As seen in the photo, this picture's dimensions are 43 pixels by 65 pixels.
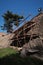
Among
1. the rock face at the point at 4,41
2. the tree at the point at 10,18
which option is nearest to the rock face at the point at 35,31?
the rock face at the point at 4,41

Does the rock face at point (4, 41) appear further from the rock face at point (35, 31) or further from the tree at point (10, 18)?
the tree at point (10, 18)

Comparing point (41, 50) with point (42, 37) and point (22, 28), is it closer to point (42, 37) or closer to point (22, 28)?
point (42, 37)

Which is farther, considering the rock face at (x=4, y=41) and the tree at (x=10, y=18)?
the tree at (x=10, y=18)

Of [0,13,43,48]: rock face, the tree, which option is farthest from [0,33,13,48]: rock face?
the tree

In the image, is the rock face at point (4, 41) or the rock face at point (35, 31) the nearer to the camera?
the rock face at point (35, 31)

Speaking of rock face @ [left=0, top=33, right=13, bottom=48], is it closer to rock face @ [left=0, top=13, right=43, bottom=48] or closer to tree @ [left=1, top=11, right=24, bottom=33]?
rock face @ [left=0, top=13, right=43, bottom=48]

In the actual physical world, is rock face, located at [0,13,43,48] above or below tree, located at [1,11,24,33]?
below

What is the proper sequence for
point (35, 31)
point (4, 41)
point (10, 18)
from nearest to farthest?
point (35, 31), point (4, 41), point (10, 18)

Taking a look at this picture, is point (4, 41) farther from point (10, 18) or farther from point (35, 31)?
point (10, 18)

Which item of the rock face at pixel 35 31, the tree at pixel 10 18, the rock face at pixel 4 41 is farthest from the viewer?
the tree at pixel 10 18

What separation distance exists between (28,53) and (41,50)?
1.45 meters

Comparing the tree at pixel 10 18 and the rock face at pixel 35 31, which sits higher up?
the tree at pixel 10 18

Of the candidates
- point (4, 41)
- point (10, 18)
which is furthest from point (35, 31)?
point (10, 18)

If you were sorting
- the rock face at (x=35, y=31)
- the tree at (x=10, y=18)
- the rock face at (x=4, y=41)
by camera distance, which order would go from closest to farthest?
the rock face at (x=35, y=31) → the rock face at (x=4, y=41) → the tree at (x=10, y=18)
